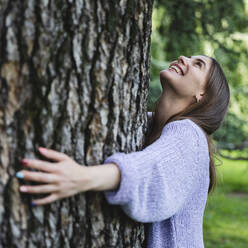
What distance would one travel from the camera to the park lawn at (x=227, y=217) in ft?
18.2

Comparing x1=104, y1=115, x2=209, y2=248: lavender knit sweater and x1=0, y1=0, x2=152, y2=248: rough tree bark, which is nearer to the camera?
x1=0, y1=0, x2=152, y2=248: rough tree bark

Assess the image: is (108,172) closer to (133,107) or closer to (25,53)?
(133,107)

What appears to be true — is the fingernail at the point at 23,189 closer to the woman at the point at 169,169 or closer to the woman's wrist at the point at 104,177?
the woman at the point at 169,169

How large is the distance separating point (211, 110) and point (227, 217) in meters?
5.46

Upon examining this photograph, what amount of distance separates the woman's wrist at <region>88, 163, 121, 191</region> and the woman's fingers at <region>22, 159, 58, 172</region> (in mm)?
142

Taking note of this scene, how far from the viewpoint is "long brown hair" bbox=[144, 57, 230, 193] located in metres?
1.95

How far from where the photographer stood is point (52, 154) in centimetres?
131

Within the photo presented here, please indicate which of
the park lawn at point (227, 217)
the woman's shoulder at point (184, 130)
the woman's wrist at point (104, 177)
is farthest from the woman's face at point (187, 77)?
the park lawn at point (227, 217)

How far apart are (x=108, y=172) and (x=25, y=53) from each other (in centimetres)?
51

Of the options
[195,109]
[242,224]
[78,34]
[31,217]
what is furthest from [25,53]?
[242,224]

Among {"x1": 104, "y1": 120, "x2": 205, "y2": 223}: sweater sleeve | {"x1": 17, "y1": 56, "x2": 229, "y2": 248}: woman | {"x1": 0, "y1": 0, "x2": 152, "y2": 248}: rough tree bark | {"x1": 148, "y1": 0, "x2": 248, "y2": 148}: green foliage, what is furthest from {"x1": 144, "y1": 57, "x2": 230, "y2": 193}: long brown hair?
{"x1": 148, "y1": 0, "x2": 248, "y2": 148}: green foliage

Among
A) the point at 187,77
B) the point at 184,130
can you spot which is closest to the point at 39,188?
the point at 184,130

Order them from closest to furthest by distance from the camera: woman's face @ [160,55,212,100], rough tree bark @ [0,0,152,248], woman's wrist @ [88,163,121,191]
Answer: rough tree bark @ [0,0,152,248], woman's wrist @ [88,163,121,191], woman's face @ [160,55,212,100]

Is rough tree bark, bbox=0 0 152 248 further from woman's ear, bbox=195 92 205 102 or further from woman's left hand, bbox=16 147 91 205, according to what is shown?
woman's ear, bbox=195 92 205 102
